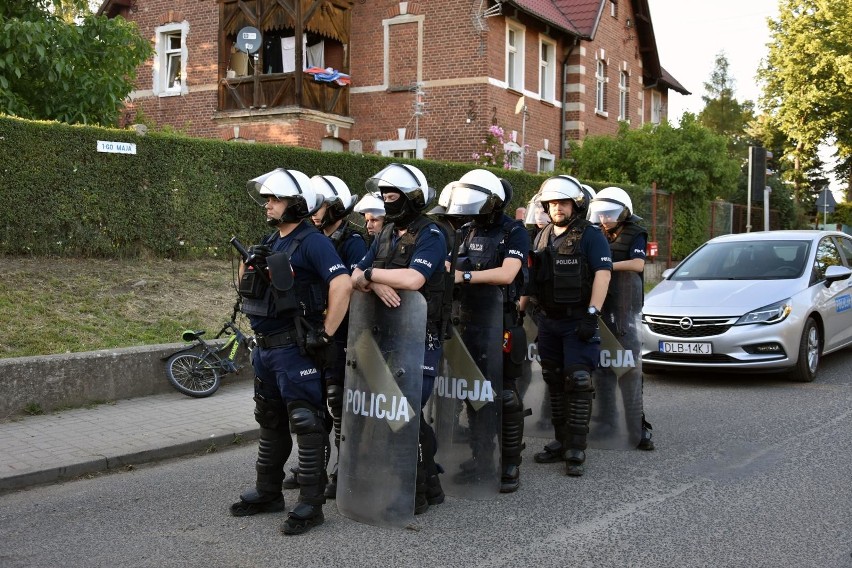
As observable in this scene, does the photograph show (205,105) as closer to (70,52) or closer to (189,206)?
(70,52)

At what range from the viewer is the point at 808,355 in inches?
383

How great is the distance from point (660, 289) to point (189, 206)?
21.6 ft

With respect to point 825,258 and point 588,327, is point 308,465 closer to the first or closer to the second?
point 588,327

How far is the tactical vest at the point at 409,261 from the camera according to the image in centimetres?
516

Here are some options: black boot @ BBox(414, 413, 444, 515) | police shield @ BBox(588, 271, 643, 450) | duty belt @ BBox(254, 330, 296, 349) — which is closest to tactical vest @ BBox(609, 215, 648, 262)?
police shield @ BBox(588, 271, 643, 450)

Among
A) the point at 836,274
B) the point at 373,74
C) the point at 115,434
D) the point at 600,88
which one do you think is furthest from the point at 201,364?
the point at 600,88

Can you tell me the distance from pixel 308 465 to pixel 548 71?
79.1 feet

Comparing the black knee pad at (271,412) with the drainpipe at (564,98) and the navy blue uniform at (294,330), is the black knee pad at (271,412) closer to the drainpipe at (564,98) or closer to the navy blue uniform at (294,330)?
the navy blue uniform at (294,330)

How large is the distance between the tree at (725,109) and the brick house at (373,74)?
151 ft

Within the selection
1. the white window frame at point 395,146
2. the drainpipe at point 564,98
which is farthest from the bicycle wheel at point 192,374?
the drainpipe at point 564,98

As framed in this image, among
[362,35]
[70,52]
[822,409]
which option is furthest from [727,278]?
[362,35]

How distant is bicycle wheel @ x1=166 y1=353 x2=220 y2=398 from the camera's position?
8.52 m

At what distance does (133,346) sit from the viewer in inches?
339

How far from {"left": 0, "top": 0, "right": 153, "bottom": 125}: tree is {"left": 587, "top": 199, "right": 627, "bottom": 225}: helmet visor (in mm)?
9053
